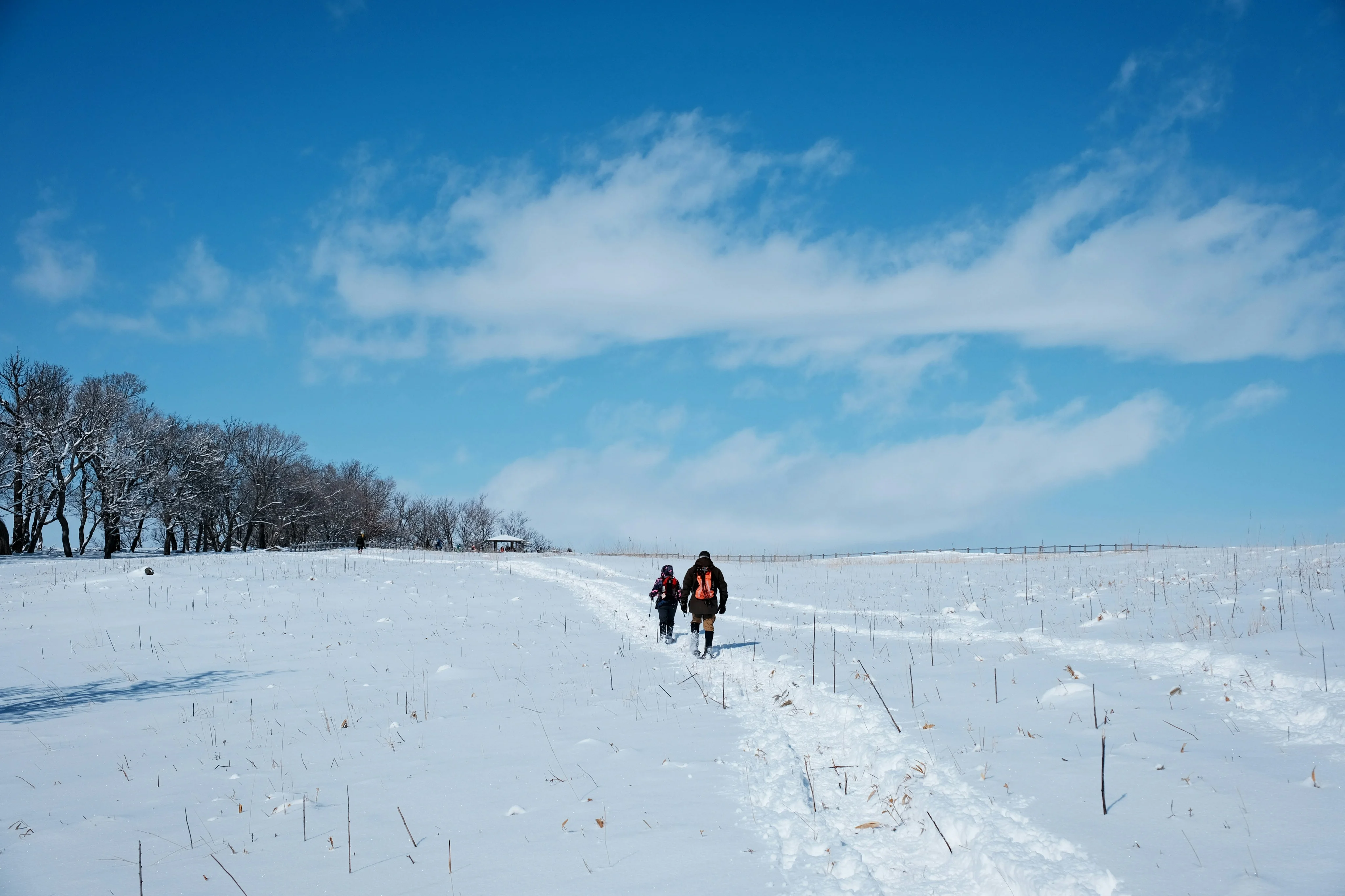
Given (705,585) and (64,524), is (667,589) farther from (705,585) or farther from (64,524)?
(64,524)

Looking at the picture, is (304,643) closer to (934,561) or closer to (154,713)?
(154,713)

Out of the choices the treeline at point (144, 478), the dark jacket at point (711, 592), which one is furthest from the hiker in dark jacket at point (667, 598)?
the treeline at point (144, 478)

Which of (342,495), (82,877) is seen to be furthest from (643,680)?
(342,495)

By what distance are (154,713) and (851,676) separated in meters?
10.5

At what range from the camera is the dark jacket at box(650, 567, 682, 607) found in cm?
1570

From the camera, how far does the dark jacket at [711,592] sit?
1365 cm

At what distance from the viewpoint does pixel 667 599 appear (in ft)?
51.9

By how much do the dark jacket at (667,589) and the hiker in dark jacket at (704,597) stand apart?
4.36 ft

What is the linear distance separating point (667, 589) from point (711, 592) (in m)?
2.29

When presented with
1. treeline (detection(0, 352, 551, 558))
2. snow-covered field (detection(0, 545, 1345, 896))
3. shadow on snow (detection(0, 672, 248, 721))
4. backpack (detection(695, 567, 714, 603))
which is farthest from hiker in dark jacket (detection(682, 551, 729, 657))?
treeline (detection(0, 352, 551, 558))

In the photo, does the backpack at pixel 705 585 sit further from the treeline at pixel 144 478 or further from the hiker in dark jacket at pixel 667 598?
the treeline at pixel 144 478

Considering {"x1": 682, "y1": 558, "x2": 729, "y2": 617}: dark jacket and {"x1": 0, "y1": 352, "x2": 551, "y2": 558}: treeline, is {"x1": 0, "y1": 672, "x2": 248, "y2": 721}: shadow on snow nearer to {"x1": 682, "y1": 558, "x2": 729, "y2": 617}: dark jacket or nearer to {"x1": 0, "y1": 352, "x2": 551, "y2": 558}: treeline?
{"x1": 682, "y1": 558, "x2": 729, "y2": 617}: dark jacket

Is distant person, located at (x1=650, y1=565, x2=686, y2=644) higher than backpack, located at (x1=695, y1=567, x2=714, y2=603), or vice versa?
backpack, located at (x1=695, y1=567, x2=714, y2=603)

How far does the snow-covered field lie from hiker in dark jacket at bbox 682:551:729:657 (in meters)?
0.70
